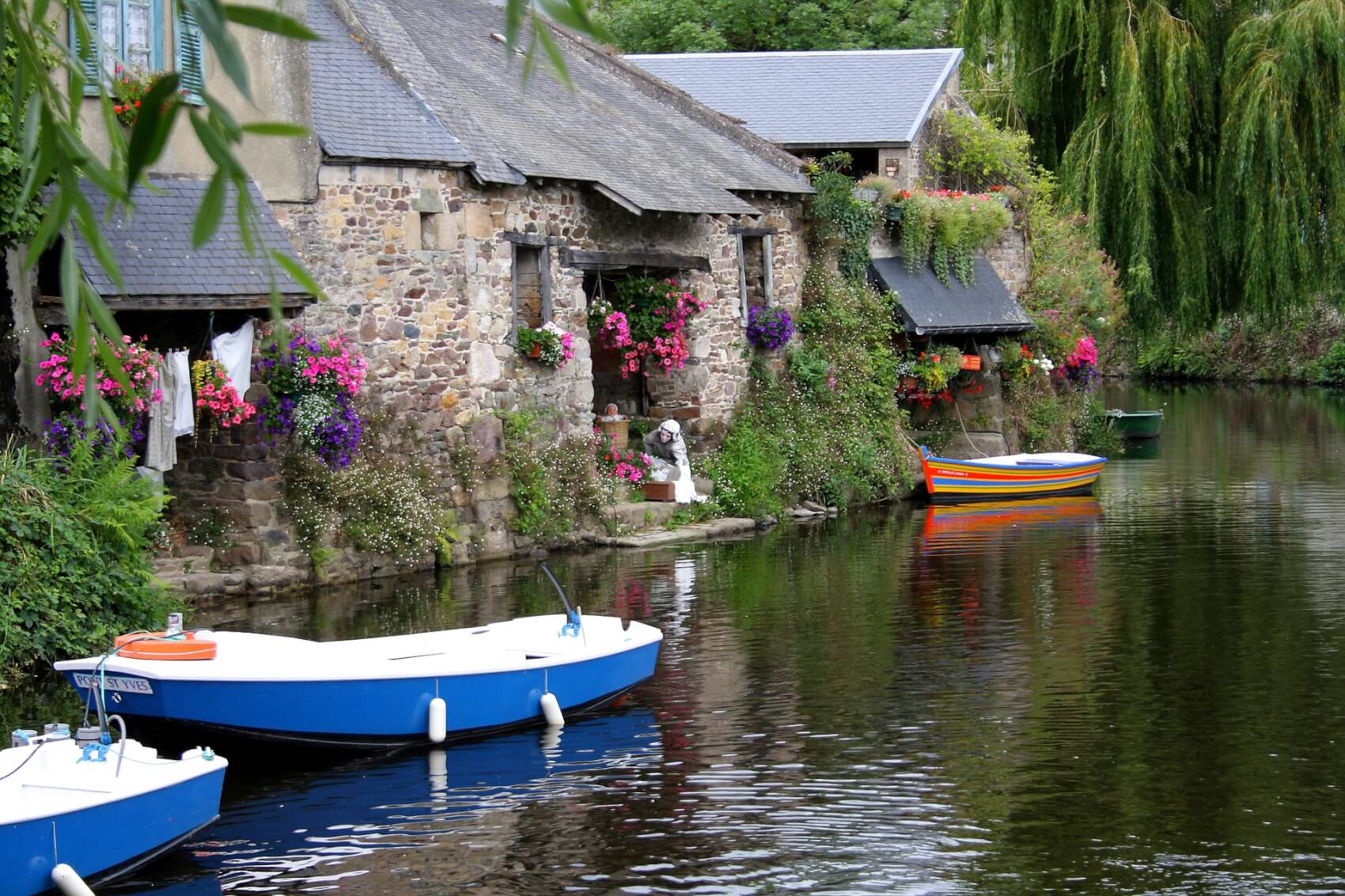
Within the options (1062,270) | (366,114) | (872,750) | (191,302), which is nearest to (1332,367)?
(1062,270)

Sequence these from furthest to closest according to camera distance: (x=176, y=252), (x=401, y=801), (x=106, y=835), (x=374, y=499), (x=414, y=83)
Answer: (x=414, y=83), (x=374, y=499), (x=176, y=252), (x=401, y=801), (x=106, y=835)

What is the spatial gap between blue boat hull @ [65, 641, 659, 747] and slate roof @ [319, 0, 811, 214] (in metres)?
8.21

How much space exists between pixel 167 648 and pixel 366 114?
8.96 metres

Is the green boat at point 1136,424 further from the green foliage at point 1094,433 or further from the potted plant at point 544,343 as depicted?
the potted plant at point 544,343

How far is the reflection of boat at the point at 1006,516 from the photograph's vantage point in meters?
20.8

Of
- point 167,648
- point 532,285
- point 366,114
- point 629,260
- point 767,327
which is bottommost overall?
point 167,648

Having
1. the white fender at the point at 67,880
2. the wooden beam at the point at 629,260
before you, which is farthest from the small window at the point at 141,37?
the white fender at the point at 67,880

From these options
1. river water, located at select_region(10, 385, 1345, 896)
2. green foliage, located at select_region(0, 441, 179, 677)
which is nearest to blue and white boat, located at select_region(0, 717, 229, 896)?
river water, located at select_region(10, 385, 1345, 896)

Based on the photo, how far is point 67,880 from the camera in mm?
7609

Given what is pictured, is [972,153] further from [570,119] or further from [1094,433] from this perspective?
[570,119]

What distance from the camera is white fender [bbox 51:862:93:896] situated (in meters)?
7.61

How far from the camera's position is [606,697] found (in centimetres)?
1143

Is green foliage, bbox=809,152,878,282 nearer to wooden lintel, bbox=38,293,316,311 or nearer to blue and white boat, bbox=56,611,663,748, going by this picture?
wooden lintel, bbox=38,293,316,311

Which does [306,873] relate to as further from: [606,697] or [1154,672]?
[1154,672]
